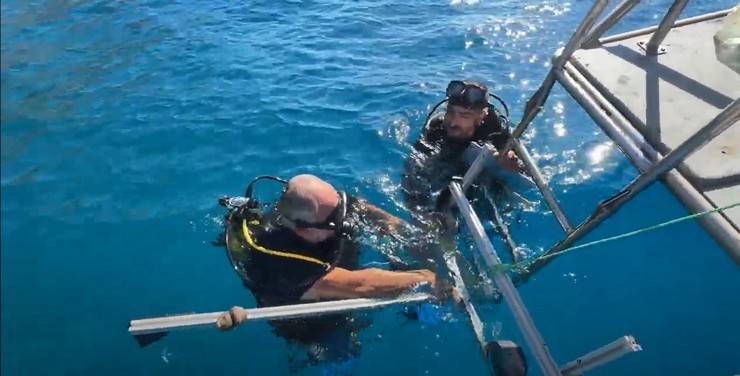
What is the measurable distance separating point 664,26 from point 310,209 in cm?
274

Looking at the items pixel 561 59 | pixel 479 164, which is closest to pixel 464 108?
pixel 479 164

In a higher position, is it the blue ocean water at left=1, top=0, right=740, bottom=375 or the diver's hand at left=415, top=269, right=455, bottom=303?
the diver's hand at left=415, top=269, right=455, bottom=303

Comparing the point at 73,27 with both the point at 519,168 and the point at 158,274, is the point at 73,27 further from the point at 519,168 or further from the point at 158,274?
the point at 519,168

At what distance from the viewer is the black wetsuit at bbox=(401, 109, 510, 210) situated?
5823 mm

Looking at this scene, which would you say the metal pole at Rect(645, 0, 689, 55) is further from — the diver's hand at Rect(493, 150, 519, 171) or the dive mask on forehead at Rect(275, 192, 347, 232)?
the dive mask on forehead at Rect(275, 192, 347, 232)

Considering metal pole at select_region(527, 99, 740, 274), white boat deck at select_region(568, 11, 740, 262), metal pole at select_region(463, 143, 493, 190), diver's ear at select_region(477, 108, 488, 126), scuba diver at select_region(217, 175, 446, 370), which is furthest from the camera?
diver's ear at select_region(477, 108, 488, 126)

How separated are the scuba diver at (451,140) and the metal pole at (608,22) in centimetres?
136

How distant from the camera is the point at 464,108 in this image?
18.2 ft

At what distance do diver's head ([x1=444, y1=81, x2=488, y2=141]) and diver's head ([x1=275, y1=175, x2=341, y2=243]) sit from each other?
6.28 feet

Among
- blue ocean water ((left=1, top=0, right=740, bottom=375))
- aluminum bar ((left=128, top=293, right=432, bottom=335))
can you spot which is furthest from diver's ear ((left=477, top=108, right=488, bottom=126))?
aluminum bar ((left=128, top=293, right=432, bottom=335))

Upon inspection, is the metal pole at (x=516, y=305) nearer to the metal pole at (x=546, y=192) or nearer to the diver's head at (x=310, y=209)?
the metal pole at (x=546, y=192)

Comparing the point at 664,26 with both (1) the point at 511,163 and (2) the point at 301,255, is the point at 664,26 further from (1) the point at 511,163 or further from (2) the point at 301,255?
(2) the point at 301,255

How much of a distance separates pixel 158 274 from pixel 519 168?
3.68 meters

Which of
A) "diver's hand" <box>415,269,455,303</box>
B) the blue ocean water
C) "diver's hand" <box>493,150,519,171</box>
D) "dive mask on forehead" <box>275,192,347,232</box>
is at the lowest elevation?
the blue ocean water
